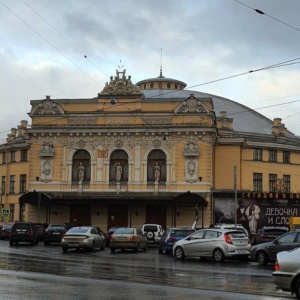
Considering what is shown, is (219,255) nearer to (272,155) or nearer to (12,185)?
(272,155)

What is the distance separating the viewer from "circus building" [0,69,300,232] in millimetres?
56062

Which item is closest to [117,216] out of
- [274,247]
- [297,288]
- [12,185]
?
[12,185]

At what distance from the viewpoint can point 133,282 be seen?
17.3 meters

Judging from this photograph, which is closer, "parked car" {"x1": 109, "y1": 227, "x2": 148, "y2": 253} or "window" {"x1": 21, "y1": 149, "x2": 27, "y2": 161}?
"parked car" {"x1": 109, "y1": 227, "x2": 148, "y2": 253}

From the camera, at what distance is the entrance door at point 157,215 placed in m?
56.9

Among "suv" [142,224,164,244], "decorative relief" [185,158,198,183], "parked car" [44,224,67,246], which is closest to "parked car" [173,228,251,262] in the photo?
"parked car" [44,224,67,246]

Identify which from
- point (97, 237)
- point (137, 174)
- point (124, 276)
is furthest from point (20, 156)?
point (124, 276)

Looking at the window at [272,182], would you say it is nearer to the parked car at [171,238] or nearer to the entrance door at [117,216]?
the entrance door at [117,216]

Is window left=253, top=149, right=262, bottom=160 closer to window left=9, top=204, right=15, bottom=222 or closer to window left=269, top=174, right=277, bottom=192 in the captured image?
window left=269, top=174, right=277, bottom=192

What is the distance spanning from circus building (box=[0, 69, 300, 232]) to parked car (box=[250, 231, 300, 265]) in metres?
27.9

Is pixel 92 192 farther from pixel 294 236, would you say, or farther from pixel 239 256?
pixel 294 236

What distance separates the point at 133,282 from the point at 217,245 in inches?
431

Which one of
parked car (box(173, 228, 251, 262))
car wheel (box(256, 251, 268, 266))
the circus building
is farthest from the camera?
the circus building

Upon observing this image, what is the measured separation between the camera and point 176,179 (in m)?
56.8
